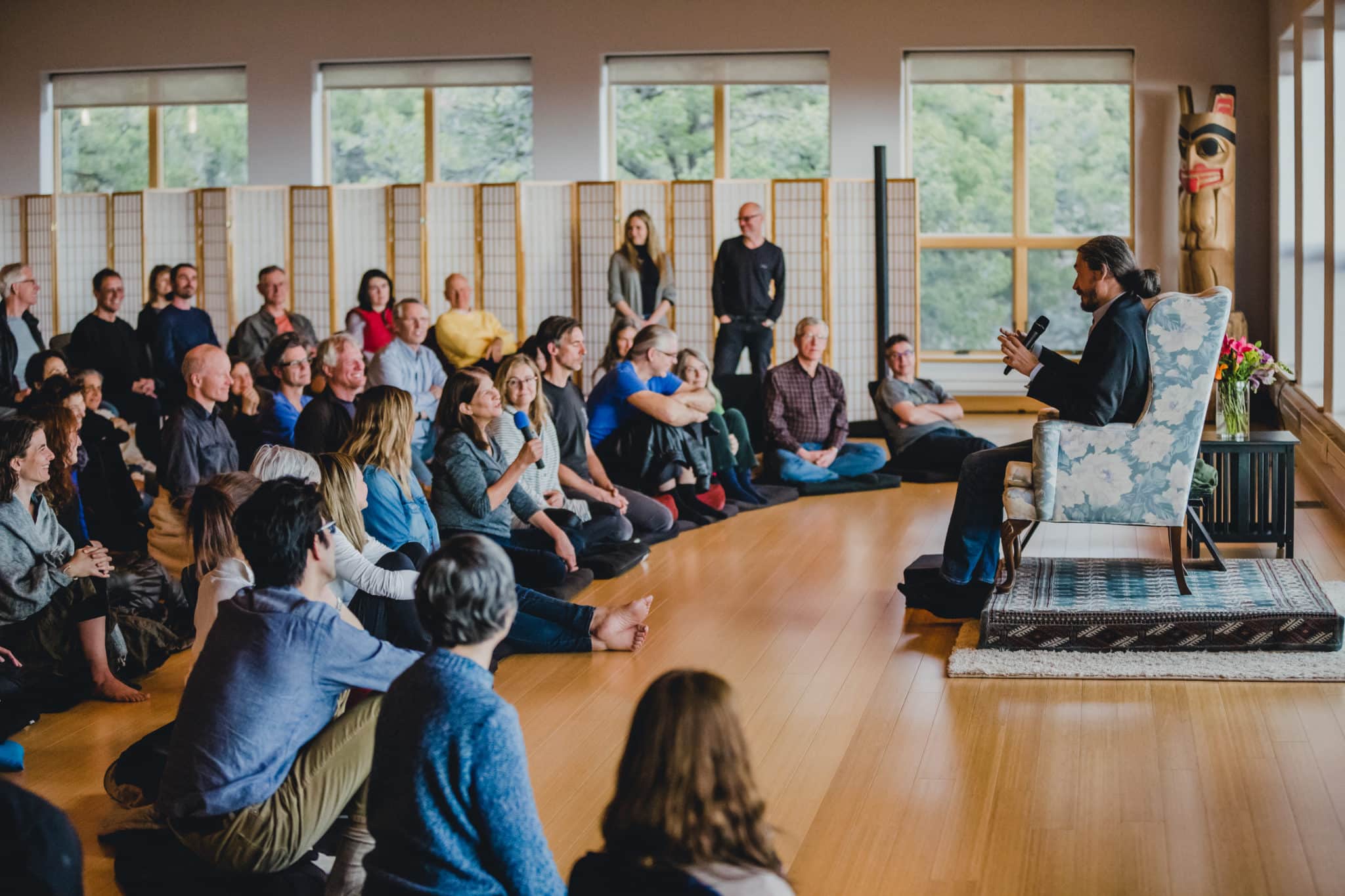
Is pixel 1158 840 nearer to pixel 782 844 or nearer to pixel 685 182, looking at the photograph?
pixel 782 844

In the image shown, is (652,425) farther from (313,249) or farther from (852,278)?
(313,249)

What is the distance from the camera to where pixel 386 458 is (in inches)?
187

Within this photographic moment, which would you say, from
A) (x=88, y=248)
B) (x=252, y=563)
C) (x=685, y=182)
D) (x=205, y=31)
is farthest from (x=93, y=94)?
(x=252, y=563)

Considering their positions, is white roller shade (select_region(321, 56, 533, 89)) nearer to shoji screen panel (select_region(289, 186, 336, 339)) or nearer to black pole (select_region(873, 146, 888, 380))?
shoji screen panel (select_region(289, 186, 336, 339))

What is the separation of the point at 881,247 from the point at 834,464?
2.65 m

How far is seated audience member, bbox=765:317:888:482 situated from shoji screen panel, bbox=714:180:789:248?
2.46m

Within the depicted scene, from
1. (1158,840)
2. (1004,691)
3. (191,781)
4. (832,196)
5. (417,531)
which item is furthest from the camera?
(832,196)

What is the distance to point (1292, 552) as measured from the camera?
19.4ft

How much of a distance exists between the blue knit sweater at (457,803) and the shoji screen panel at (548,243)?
8.73 metres

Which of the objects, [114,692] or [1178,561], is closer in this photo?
[114,692]

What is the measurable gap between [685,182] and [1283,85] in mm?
4292

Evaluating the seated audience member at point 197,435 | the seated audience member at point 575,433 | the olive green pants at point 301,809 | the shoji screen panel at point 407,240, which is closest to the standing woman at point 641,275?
the shoji screen panel at point 407,240

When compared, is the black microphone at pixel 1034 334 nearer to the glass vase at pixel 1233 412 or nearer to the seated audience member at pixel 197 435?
the glass vase at pixel 1233 412

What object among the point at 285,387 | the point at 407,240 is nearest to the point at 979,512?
the point at 285,387
